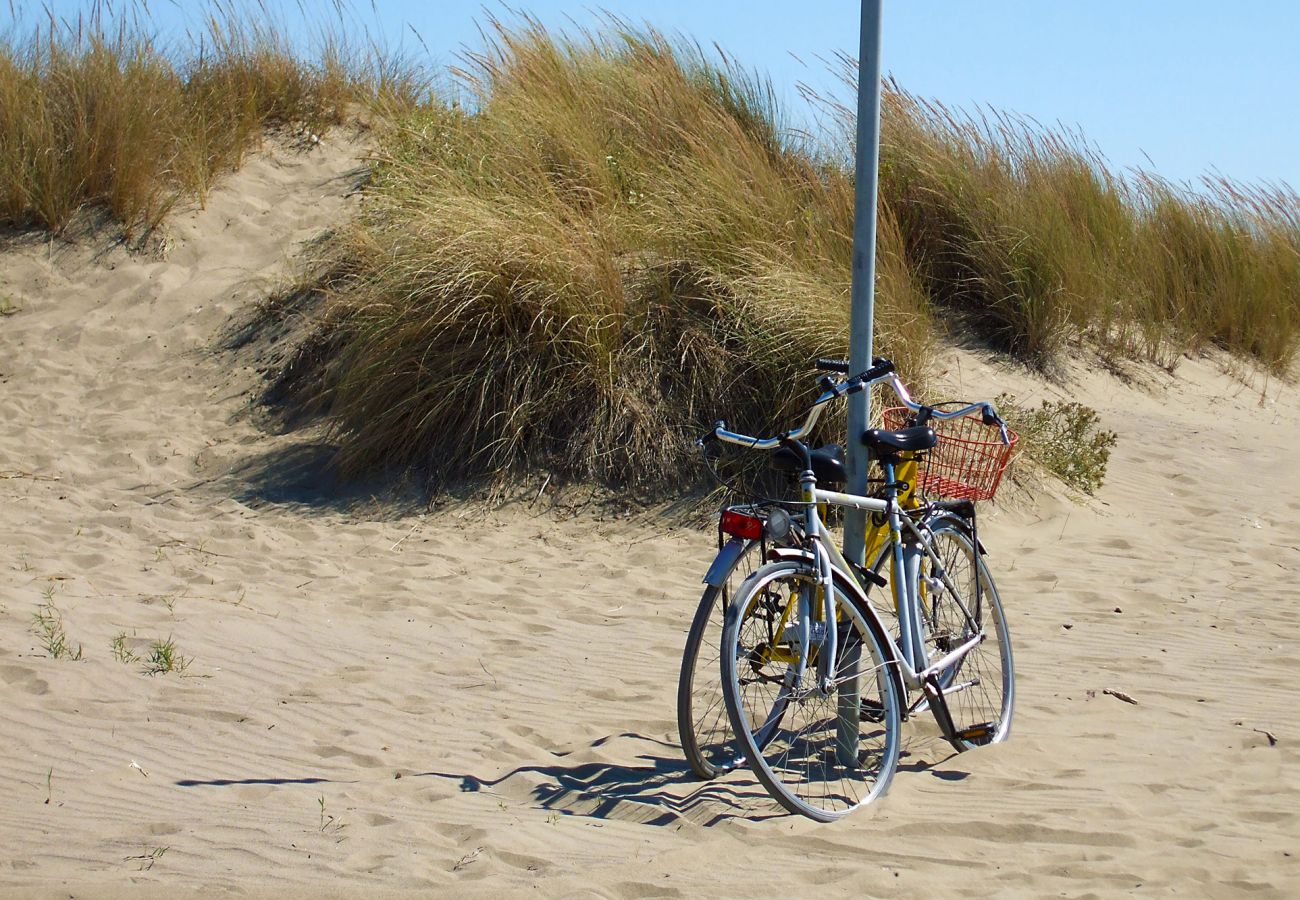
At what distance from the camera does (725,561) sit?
10.7 feet

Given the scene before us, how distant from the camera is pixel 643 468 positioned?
23.3 feet

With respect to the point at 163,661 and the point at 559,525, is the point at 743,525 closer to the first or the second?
the point at 163,661

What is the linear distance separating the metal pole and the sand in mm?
860

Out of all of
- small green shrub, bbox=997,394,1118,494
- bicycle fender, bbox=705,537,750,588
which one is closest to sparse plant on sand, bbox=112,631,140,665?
bicycle fender, bbox=705,537,750,588

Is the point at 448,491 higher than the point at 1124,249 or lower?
lower

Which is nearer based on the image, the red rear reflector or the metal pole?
the red rear reflector

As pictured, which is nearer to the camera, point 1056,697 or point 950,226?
point 1056,697

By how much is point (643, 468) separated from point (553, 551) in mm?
852

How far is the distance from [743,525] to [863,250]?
0.93m

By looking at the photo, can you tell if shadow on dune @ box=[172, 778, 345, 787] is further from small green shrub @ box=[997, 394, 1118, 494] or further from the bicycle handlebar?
small green shrub @ box=[997, 394, 1118, 494]

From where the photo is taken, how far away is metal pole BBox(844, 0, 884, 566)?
355 cm

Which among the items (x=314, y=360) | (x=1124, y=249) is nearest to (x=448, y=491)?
(x=314, y=360)

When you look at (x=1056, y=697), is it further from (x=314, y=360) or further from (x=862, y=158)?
(x=314, y=360)

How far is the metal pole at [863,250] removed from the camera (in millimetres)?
3551
